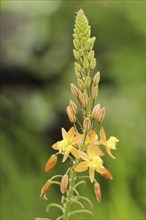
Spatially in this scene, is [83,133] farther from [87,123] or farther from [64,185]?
[64,185]

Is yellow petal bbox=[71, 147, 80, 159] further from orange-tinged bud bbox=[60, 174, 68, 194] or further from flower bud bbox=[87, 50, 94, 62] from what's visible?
flower bud bbox=[87, 50, 94, 62]

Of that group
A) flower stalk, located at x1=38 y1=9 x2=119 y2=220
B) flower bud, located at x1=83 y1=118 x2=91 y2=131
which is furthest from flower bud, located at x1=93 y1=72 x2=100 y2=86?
flower bud, located at x1=83 y1=118 x2=91 y2=131

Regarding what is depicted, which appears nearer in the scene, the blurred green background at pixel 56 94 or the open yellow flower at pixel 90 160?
the open yellow flower at pixel 90 160

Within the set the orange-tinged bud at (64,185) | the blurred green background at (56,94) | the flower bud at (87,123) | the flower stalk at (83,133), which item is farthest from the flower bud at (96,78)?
the blurred green background at (56,94)

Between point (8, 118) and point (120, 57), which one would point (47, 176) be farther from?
point (120, 57)

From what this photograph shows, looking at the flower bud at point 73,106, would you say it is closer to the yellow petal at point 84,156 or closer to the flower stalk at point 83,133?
the flower stalk at point 83,133

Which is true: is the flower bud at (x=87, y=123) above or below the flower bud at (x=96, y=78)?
below

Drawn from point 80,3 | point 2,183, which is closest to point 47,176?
point 2,183

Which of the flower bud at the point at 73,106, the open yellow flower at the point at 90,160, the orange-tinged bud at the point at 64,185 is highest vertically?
the flower bud at the point at 73,106
